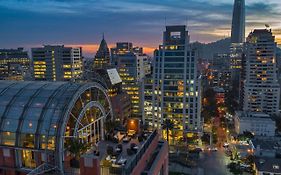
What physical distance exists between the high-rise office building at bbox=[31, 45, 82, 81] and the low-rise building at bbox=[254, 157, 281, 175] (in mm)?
130116

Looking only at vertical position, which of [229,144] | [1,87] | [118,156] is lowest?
[229,144]

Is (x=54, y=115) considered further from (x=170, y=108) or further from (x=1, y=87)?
(x=170, y=108)

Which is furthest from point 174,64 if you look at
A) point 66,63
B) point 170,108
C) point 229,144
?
point 66,63

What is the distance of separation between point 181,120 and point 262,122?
32679mm

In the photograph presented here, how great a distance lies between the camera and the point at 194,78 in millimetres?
102812

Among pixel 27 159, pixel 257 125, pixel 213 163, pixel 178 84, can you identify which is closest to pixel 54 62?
pixel 178 84

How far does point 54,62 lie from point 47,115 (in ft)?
505

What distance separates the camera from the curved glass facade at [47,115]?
32656 millimetres

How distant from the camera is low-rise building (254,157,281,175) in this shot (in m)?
69.2

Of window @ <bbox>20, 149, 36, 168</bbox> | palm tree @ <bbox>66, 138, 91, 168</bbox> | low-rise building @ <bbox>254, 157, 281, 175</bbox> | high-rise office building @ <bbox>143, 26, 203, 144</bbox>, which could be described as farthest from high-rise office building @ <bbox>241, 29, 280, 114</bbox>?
window @ <bbox>20, 149, 36, 168</bbox>

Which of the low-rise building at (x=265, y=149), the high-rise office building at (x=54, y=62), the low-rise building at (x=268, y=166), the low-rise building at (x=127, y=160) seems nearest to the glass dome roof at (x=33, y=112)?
the low-rise building at (x=127, y=160)

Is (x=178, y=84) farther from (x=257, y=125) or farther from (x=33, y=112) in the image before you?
(x=33, y=112)

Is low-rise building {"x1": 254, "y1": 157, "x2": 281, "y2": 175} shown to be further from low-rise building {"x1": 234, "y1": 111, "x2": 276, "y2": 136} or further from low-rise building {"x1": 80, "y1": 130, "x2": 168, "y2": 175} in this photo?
low-rise building {"x1": 80, "y1": 130, "x2": 168, "y2": 175}

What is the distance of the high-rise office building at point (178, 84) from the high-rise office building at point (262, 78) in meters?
45.9
